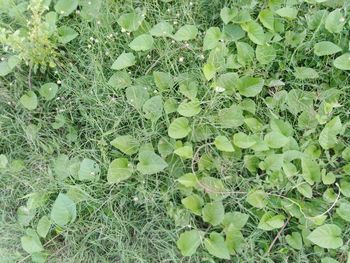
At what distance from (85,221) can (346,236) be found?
910mm

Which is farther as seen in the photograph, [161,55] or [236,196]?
[161,55]

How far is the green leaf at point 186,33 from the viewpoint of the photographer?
1811 millimetres

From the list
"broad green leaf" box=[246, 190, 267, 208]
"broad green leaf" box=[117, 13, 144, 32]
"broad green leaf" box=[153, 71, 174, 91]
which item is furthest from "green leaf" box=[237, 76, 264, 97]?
"broad green leaf" box=[117, 13, 144, 32]

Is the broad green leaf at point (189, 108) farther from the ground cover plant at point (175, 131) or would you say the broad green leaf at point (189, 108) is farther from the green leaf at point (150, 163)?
the green leaf at point (150, 163)

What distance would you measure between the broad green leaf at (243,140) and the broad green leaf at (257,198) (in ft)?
0.54

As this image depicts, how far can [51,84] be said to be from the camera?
1.89 m

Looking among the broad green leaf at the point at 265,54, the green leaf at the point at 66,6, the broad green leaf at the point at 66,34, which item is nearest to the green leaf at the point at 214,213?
the broad green leaf at the point at 265,54

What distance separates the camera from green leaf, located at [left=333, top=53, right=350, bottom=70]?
1.73 m

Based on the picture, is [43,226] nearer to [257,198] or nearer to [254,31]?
[257,198]

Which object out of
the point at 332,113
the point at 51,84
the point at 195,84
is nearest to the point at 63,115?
the point at 51,84

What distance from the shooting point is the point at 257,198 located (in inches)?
61.7

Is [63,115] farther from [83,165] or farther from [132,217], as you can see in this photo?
[132,217]

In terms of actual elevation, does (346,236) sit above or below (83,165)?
below

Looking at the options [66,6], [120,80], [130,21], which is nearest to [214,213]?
[120,80]
